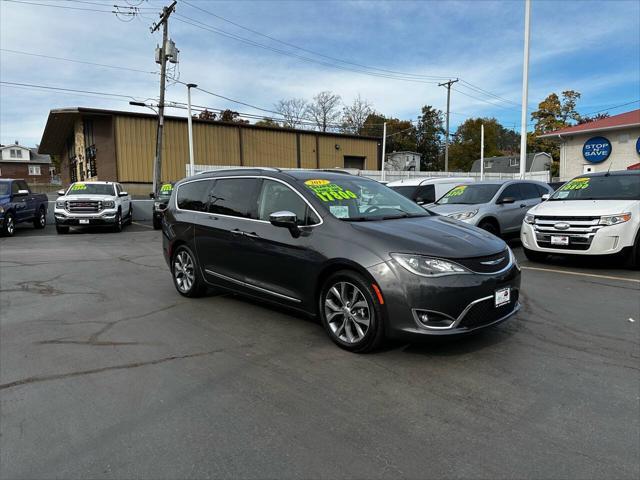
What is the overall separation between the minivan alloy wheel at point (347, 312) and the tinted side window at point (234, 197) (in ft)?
4.94

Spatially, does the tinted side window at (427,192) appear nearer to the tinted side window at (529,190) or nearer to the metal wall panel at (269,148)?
the tinted side window at (529,190)

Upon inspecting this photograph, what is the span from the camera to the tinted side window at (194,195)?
6145 millimetres

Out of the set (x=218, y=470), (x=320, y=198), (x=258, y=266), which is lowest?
(x=218, y=470)

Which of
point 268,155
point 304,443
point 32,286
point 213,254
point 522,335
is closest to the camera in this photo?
point 304,443

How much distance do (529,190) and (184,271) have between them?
9318 millimetres

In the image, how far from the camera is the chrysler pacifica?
3836 millimetres

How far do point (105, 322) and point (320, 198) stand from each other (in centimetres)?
289

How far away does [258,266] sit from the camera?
16.5ft

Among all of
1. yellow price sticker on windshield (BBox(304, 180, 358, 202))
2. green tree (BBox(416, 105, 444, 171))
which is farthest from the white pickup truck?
green tree (BBox(416, 105, 444, 171))

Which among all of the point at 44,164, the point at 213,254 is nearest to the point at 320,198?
the point at 213,254

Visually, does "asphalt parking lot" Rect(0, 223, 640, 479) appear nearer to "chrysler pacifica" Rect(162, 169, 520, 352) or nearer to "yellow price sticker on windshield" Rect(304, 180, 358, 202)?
"chrysler pacifica" Rect(162, 169, 520, 352)

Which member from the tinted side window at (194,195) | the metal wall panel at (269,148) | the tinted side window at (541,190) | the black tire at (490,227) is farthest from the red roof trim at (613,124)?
the tinted side window at (194,195)

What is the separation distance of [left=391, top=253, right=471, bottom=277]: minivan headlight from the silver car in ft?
21.5

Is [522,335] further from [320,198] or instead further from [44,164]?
[44,164]
